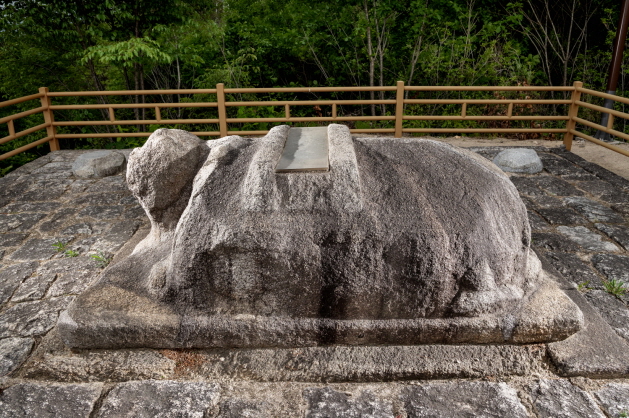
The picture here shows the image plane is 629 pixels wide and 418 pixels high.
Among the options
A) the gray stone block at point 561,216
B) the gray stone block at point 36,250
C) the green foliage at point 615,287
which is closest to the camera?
the green foliage at point 615,287

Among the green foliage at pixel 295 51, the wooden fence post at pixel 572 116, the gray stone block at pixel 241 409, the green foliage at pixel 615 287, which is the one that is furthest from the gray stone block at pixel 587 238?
the green foliage at pixel 295 51

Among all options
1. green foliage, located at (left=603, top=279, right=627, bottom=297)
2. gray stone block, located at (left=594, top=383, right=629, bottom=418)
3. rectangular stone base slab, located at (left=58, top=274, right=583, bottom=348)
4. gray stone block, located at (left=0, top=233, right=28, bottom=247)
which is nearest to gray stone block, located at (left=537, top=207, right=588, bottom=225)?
green foliage, located at (left=603, top=279, right=627, bottom=297)

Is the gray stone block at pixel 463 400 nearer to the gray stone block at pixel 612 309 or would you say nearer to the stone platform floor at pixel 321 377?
the stone platform floor at pixel 321 377

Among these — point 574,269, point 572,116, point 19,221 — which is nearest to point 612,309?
point 574,269

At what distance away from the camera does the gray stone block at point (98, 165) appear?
5293 millimetres

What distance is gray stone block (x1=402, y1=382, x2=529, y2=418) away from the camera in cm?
192

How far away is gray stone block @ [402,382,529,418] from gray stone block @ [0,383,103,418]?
4.35 feet

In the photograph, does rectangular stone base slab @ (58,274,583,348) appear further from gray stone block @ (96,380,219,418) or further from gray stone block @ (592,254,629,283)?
gray stone block @ (592,254,629,283)

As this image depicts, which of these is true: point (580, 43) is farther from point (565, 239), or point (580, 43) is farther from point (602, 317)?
point (602, 317)

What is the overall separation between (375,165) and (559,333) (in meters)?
1.16

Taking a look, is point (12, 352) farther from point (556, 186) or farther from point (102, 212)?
point (556, 186)

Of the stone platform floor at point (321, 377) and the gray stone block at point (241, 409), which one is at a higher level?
the stone platform floor at point (321, 377)

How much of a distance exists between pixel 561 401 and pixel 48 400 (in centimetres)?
213

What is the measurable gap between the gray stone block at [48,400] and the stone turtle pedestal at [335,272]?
216 mm
